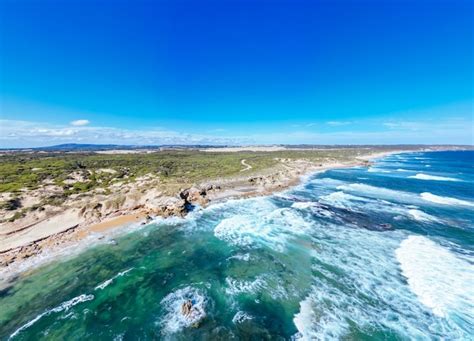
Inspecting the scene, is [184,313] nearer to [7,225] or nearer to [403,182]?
[7,225]

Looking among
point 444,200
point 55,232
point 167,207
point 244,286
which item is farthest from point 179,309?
point 444,200

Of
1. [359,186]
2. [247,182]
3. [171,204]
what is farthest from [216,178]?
[359,186]

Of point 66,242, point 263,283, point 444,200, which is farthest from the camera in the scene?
point 444,200

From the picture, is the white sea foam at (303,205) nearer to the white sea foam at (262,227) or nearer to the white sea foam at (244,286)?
the white sea foam at (262,227)

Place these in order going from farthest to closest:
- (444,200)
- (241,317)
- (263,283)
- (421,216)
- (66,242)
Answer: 1. (444,200)
2. (421,216)
3. (66,242)
4. (263,283)
5. (241,317)

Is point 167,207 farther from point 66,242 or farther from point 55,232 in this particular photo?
point 55,232

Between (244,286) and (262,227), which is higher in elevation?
(244,286)
